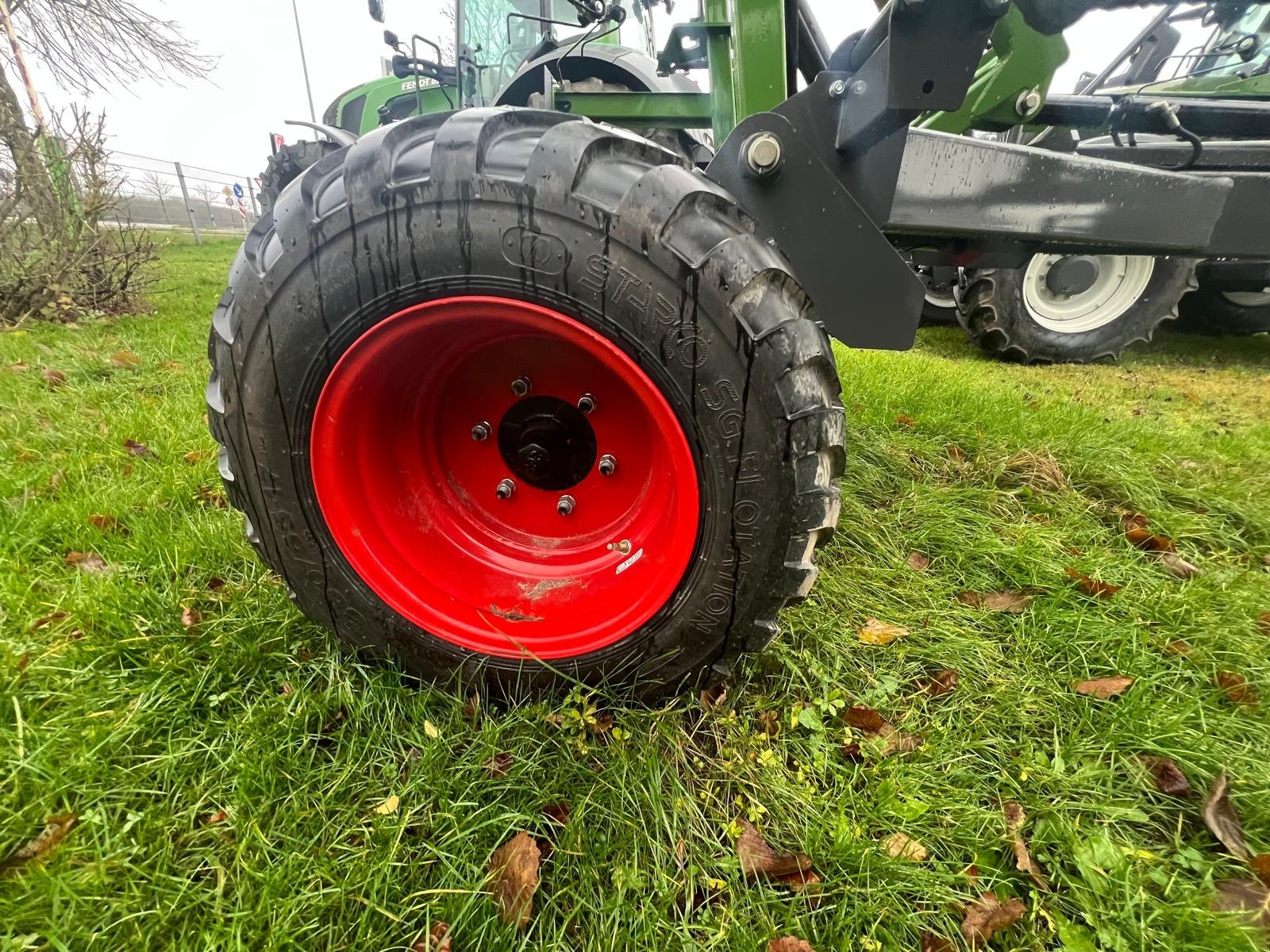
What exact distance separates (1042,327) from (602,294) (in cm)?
467

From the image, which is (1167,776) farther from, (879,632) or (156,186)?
(156,186)

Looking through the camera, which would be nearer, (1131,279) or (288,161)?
(1131,279)

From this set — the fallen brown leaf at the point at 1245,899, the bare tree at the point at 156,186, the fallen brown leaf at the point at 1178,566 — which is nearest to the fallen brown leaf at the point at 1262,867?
the fallen brown leaf at the point at 1245,899

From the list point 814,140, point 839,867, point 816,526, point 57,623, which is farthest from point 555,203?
point 57,623

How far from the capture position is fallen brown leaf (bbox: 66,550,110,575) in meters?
1.78

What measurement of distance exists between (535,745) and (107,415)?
2.85 m

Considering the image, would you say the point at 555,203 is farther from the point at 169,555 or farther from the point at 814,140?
the point at 169,555

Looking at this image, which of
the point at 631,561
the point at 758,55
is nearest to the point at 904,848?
the point at 631,561

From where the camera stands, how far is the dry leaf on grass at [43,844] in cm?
102

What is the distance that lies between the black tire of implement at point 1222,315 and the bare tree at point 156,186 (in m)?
21.6

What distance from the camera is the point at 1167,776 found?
1.31 meters

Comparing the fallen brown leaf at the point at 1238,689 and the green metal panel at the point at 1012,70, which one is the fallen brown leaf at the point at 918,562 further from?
the green metal panel at the point at 1012,70

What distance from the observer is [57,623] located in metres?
1.50

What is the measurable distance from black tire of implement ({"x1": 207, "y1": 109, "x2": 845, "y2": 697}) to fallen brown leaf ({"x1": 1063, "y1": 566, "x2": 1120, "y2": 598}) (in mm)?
1218
